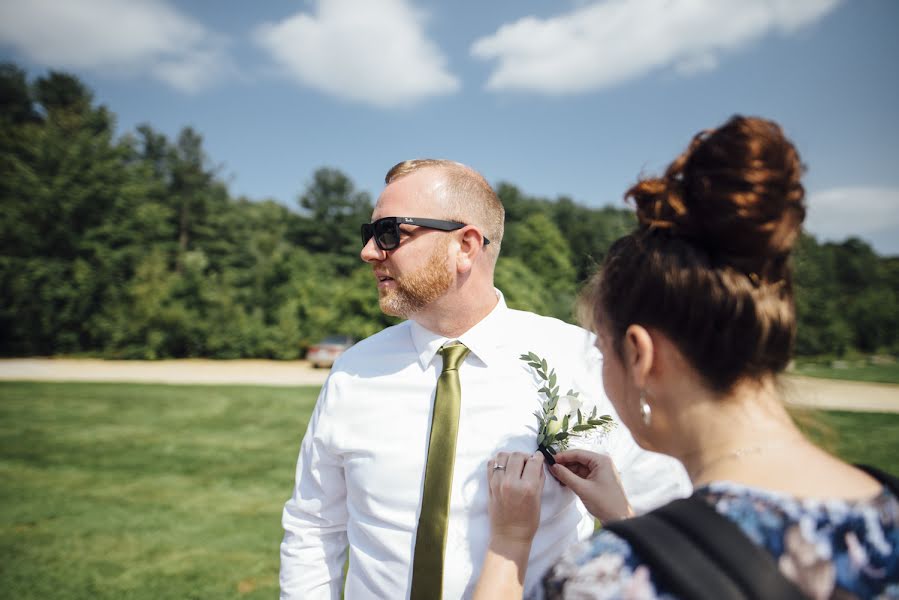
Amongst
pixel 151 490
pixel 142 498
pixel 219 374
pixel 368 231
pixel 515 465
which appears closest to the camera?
pixel 515 465

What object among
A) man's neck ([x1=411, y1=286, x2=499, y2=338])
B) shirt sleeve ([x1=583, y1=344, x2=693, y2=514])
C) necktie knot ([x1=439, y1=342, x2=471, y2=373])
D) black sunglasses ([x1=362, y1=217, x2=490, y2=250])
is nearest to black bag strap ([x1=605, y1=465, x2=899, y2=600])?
shirt sleeve ([x1=583, y1=344, x2=693, y2=514])

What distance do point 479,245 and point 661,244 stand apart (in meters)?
1.27

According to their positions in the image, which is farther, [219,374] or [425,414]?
[219,374]

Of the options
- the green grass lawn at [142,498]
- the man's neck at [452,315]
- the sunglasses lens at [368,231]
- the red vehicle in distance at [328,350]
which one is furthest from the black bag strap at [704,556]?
the red vehicle in distance at [328,350]

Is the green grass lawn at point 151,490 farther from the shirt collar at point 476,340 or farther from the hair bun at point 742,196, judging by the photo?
the shirt collar at point 476,340

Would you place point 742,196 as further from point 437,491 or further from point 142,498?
point 142,498

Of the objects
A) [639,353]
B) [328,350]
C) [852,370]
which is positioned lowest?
[852,370]

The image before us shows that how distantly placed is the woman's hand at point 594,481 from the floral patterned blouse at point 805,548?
0.65 meters

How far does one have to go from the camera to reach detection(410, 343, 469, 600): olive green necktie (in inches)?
72.6

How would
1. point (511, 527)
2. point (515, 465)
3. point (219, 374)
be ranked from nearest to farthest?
point (511, 527)
point (515, 465)
point (219, 374)

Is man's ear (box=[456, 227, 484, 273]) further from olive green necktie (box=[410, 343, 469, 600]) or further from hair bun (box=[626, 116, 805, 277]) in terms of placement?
hair bun (box=[626, 116, 805, 277])

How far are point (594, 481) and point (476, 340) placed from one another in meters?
0.77

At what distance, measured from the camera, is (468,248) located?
7.90ft

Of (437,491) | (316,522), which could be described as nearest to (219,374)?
(316,522)
